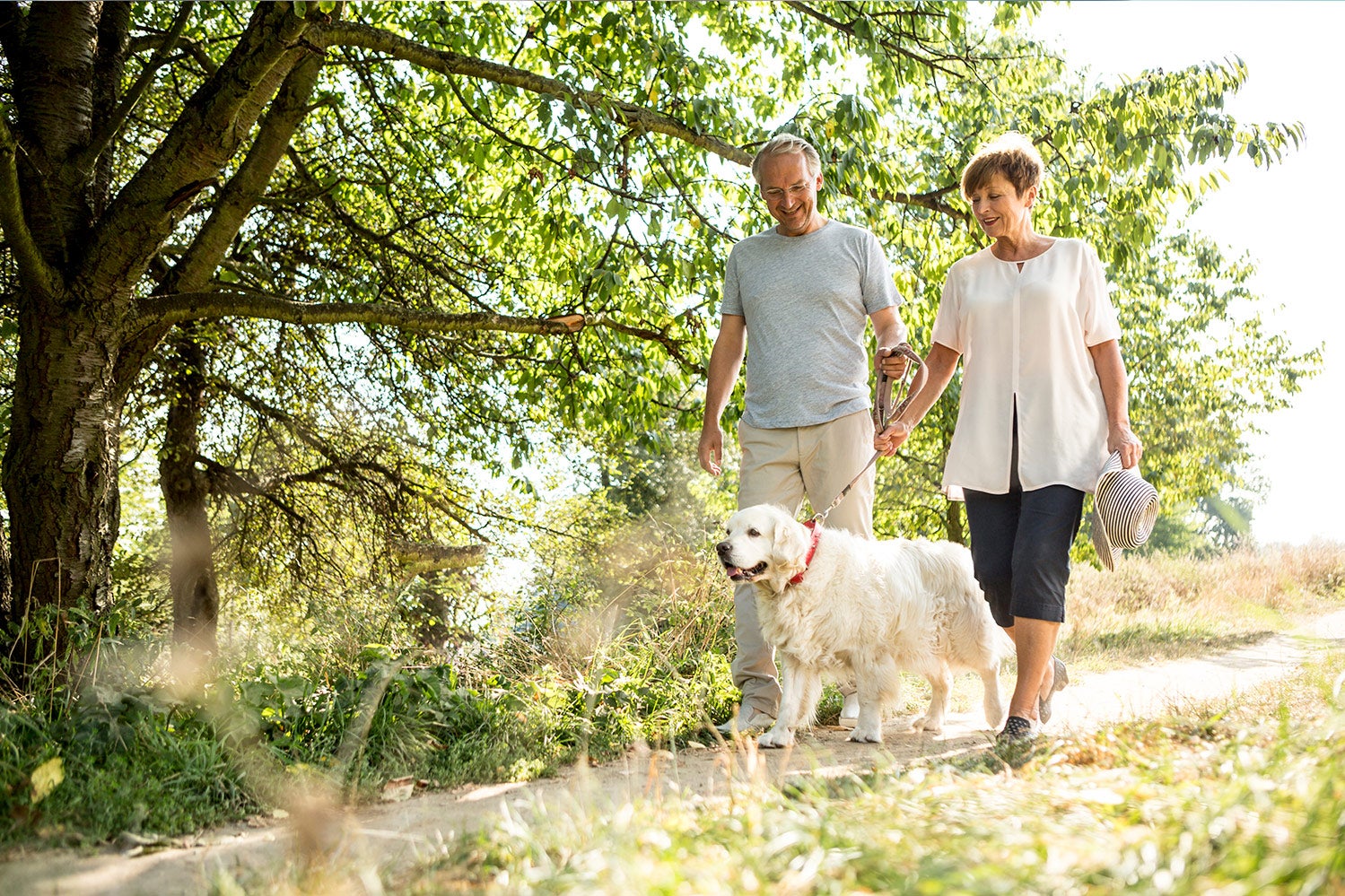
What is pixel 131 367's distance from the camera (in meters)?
6.07

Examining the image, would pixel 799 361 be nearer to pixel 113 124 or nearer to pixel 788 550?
pixel 788 550

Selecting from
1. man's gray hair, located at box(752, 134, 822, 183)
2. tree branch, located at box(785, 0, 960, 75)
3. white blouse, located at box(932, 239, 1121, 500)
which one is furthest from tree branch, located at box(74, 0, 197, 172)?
white blouse, located at box(932, 239, 1121, 500)

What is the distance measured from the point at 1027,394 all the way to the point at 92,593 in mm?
4661

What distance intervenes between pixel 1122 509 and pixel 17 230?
5.17 meters

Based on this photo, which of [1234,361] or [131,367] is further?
[1234,361]

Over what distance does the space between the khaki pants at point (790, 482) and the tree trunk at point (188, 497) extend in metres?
6.00

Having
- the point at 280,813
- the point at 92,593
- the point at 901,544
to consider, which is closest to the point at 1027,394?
the point at 901,544

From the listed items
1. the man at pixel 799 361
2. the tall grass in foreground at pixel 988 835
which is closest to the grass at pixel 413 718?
the tall grass in foreground at pixel 988 835

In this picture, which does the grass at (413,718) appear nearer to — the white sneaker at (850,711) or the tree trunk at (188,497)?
the white sneaker at (850,711)

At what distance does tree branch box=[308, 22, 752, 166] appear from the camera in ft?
17.1

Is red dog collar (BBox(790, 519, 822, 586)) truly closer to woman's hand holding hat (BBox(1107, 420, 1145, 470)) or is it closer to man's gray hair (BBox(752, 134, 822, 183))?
woman's hand holding hat (BBox(1107, 420, 1145, 470))

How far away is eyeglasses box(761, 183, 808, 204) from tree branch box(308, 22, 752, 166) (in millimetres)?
746

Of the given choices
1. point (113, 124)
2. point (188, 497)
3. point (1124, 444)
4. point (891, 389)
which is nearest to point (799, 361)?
point (891, 389)

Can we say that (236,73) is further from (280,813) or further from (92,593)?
(280,813)
